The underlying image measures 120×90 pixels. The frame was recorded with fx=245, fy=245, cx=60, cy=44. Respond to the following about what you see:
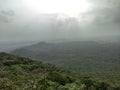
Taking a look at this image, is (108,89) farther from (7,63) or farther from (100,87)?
(7,63)

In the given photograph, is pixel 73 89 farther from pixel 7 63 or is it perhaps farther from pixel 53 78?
pixel 7 63

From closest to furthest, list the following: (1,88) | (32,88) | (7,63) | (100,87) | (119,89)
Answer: (32,88) → (1,88) → (100,87) → (119,89) → (7,63)

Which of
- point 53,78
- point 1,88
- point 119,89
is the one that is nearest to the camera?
point 1,88

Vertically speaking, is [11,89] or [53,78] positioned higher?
[11,89]

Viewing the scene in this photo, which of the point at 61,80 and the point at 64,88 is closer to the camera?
the point at 64,88

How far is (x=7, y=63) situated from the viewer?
7229 inches

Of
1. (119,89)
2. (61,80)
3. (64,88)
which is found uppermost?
(64,88)

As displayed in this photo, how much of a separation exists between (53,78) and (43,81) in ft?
146

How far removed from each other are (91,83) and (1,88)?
73.2m

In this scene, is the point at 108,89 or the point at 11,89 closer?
the point at 11,89

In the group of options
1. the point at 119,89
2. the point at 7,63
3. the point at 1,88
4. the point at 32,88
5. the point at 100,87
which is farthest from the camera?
the point at 7,63

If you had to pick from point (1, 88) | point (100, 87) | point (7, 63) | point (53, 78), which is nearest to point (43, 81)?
point (1, 88)

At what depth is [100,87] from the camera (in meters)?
113

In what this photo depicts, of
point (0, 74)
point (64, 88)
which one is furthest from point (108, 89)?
point (64, 88)
